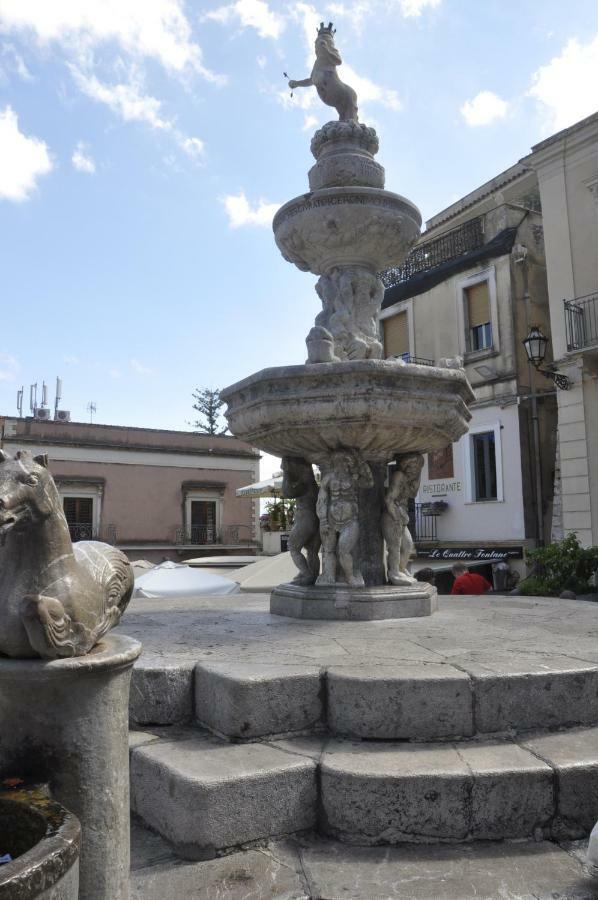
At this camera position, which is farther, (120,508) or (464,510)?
(120,508)

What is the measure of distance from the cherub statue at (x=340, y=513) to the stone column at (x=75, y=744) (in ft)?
10.4

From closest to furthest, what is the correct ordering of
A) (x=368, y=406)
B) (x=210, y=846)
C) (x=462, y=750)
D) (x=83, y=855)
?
(x=83, y=855) → (x=210, y=846) → (x=462, y=750) → (x=368, y=406)

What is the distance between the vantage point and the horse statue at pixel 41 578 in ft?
6.28

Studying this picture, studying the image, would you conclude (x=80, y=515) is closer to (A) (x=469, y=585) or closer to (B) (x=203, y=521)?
(B) (x=203, y=521)

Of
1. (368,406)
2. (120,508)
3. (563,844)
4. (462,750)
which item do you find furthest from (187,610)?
(120,508)

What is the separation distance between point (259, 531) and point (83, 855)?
100 feet

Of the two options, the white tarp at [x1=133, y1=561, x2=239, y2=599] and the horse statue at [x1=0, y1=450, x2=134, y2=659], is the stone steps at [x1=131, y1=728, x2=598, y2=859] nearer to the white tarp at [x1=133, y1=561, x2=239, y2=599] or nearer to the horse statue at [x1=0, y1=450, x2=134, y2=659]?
the horse statue at [x1=0, y1=450, x2=134, y2=659]

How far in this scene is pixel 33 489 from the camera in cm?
199

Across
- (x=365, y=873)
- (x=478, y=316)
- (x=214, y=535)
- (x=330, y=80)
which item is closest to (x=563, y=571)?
(x=330, y=80)

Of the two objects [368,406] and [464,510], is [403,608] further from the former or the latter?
[464,510]

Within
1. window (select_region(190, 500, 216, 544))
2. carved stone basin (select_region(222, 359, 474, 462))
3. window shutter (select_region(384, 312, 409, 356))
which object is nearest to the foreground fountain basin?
carved stone basin (select_region(222, 359, 474, 462))

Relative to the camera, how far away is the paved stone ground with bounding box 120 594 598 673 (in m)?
3.45

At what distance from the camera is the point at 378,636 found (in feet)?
13.8

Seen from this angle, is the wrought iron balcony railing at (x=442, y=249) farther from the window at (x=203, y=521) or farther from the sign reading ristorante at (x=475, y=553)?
the window at (x=203, y=521)
